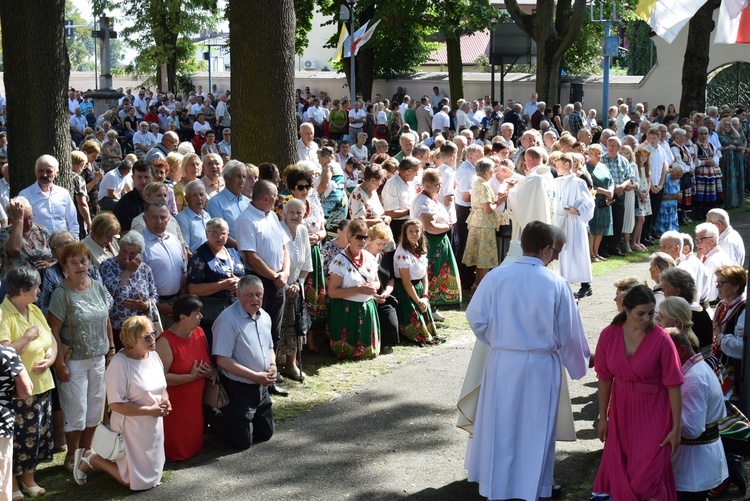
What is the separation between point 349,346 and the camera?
955cm

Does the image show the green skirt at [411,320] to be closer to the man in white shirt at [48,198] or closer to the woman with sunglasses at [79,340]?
the man in white shirt at [48,198]

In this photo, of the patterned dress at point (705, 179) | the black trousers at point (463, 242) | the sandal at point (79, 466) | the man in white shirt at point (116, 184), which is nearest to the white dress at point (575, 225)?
the black trousers at point (463, 242)

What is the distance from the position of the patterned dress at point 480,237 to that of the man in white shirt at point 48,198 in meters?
4.96

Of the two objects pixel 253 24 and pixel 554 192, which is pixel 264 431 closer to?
pixel 253 24

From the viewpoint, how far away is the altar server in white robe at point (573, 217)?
12.3m

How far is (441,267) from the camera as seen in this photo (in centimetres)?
1136

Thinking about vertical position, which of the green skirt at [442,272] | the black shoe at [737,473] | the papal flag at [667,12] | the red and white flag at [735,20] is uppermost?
the papal flag at [667,12]

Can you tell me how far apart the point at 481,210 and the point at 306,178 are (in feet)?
11.6

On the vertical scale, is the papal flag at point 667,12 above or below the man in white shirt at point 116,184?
above

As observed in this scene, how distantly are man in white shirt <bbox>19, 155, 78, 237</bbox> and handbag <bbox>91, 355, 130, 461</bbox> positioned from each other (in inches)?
118

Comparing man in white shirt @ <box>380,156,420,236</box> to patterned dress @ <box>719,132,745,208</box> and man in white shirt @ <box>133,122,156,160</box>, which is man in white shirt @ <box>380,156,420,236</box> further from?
man in white shirt @ <box>133,122,156,160</box>

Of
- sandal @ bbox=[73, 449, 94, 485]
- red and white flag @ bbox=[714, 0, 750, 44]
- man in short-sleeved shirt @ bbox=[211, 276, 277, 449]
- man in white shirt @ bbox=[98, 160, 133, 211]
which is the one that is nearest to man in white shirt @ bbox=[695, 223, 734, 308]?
red and white flag @ bbox=[714, 0, 750, 44]

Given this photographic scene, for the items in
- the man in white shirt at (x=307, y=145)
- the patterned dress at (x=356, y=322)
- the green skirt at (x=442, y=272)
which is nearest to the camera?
the patterned dress at (x=356, y=322)

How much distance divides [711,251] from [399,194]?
3.57 m
